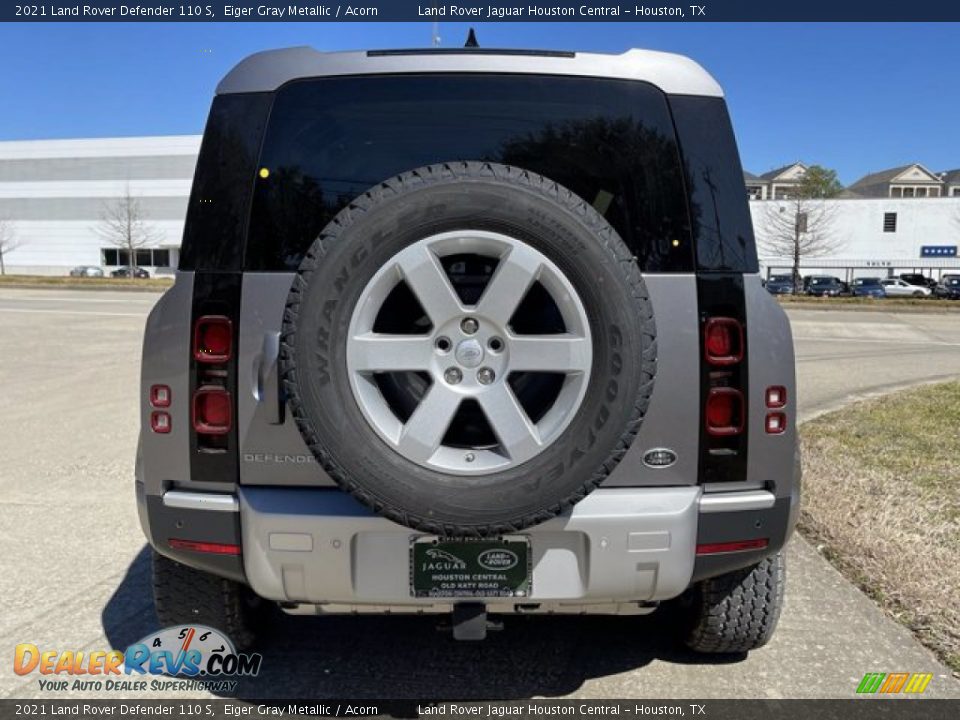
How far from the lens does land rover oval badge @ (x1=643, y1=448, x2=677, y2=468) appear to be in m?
2.42

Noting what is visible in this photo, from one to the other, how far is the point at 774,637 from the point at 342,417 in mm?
2179

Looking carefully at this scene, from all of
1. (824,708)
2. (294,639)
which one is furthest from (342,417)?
(824,708)

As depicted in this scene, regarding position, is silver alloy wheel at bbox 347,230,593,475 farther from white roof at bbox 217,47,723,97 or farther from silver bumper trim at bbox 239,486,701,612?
white roof at bbox 217,47,723,97

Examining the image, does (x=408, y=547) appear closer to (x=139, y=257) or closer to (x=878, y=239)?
(x=878, y=239)

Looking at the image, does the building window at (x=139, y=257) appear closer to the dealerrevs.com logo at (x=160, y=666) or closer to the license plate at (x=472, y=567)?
the dealerrevs.com logo at (x=160, y=666)

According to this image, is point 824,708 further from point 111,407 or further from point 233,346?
point 111,407

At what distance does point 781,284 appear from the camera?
161 ft

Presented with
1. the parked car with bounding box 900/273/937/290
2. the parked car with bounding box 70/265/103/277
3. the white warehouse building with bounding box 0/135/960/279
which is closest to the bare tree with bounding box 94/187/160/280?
the white warehouse building with bounding box 0/135/960/279

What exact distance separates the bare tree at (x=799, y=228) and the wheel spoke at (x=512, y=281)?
189 feet

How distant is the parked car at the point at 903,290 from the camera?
45188 mm

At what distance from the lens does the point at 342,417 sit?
7.07 feet

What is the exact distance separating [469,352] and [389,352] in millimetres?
222

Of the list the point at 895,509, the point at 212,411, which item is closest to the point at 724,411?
the point at 212,411

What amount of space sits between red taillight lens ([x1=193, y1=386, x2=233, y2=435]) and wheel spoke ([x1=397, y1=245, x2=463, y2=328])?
72 cm
